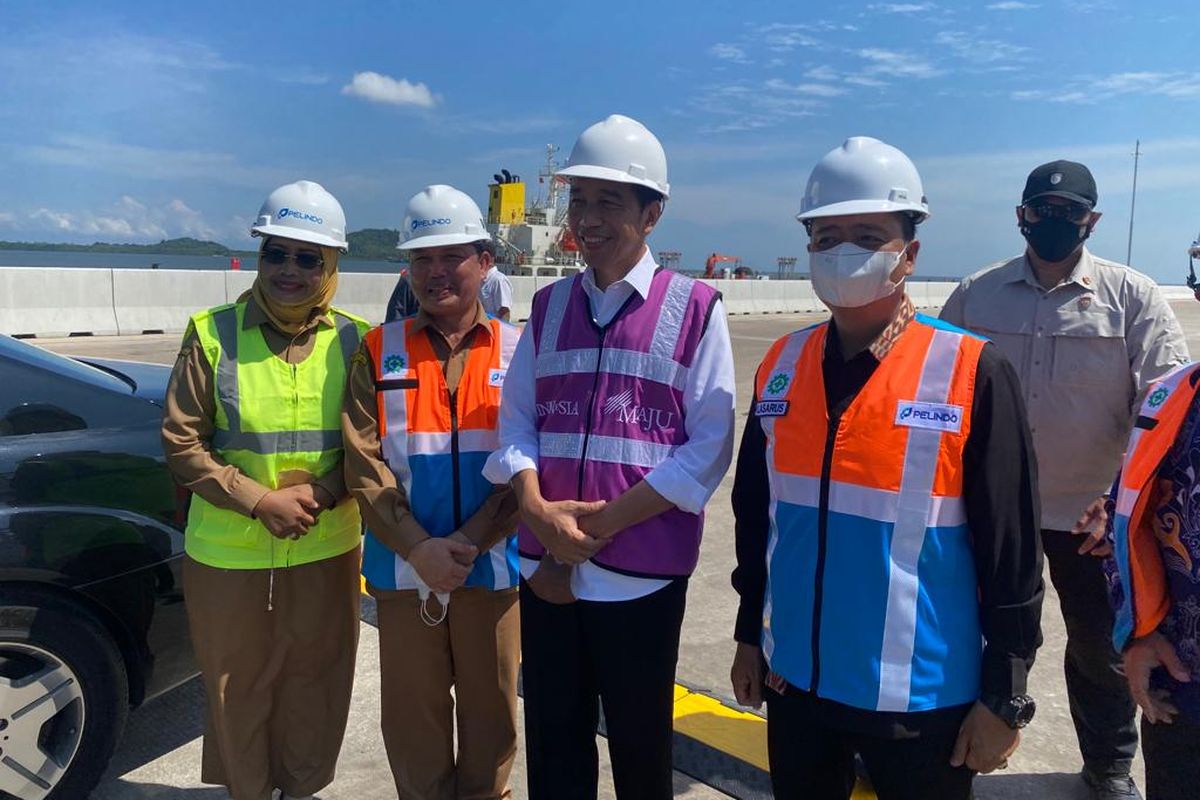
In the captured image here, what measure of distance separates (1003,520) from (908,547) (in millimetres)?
203

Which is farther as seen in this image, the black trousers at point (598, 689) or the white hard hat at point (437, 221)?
the white hard hat at point (437, 221)

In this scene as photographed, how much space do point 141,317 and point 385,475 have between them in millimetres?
15431

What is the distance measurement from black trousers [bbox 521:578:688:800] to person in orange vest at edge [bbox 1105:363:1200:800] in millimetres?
1055

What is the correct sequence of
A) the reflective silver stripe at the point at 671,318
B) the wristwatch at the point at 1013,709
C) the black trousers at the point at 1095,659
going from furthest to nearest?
the black trousers at the point at 1095,659 < the reflective silver stripe at the point at 671,318 < the wristwatch at the point at 1013,709

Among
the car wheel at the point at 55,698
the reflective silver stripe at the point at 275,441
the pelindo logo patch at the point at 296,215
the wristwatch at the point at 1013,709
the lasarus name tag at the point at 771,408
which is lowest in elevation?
the car wheel at the point at 55,698

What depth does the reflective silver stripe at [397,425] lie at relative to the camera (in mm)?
2549

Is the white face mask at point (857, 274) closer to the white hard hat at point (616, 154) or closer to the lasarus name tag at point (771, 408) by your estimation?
the lasarus name tag at point (771, 408)

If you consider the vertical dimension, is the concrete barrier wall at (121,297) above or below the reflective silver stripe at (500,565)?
above

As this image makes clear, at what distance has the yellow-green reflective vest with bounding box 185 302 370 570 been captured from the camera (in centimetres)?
255

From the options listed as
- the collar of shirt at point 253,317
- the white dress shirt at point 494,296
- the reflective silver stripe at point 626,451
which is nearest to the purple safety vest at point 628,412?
the reflective silver stripe at point 626,451

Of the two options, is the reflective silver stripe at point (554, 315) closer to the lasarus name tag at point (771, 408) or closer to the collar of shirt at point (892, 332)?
the lasarus name tag at point (771, 408)

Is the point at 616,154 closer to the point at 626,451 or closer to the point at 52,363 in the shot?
the point at 626,451

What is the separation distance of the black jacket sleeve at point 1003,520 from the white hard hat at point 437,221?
1558mm

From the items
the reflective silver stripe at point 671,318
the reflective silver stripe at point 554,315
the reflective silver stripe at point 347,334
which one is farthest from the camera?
the reflective silver stripe at point 347,334
